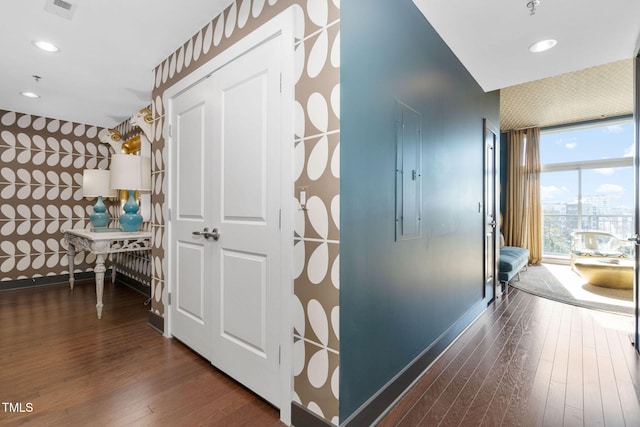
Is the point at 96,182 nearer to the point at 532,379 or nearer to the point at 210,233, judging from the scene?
the point at 210,233

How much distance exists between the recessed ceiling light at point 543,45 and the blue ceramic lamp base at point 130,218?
430 centimetres

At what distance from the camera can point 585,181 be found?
609 centimetres

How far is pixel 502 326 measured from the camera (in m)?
2.93

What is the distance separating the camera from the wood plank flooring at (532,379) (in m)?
1.62

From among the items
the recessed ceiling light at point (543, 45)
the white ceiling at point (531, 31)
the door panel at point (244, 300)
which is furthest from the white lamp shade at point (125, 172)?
the recessed ceiling light at point (543, 45)

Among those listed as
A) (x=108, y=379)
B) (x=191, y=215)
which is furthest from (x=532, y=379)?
(x=108, y=379)

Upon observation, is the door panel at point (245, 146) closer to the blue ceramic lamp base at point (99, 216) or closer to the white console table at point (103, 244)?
the white console table at point (103, 244)

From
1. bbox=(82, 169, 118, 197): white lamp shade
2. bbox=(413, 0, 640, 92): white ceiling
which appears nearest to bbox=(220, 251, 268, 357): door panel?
bbox=(413, 0, 640, 92): white ceiling

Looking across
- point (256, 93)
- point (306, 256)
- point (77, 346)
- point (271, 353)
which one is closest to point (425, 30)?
point (256, 93)

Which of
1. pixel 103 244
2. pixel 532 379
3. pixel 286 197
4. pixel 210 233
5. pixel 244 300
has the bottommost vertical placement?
pixel 532 379

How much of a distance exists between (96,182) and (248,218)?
12.4ft

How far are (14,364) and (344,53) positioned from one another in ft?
9.78

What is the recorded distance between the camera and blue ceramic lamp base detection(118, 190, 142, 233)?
3515 mm

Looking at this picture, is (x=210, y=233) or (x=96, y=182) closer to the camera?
(x=210, y=233)
